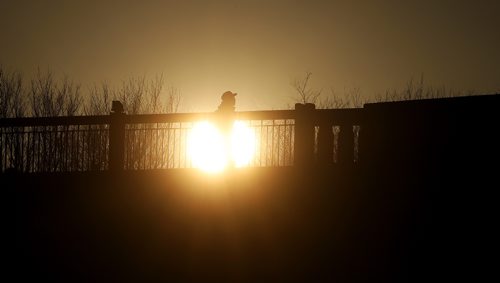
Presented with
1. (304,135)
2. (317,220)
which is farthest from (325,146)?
(317,220)

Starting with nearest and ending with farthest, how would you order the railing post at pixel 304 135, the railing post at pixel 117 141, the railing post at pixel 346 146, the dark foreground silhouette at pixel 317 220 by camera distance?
the dark foreground silhouette at pixel 317 220 → the railing post at pixel 346 146 → the railing post at pixel 304 135 → the railing post at pixel 117 141

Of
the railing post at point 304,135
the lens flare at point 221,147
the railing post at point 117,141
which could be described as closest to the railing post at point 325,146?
the railing post at point 304,135

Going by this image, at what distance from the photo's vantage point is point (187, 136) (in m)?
14.8

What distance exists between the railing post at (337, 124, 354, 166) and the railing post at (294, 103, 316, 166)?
633 mm

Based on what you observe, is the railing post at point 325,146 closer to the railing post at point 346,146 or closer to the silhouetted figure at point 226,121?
the railing post at point 346,146

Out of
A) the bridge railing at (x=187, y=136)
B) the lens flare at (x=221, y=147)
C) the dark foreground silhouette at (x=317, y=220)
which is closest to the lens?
the dark foreground silhouette at (x=317, y=220)

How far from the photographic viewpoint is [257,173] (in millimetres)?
12766

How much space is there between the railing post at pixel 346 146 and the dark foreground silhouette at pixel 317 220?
0.24 metres

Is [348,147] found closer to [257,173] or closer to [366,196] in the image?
[366,196]

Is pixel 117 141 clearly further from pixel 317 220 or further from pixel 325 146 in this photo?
pixel 317 220

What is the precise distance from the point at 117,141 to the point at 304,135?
3871 millimetres

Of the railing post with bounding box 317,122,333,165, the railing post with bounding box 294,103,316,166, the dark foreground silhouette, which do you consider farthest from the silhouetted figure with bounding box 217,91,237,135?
the railing post with bounding box 317,122,333,165

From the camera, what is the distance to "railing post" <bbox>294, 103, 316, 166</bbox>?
39.5 feet

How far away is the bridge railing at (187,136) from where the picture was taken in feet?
38.9
